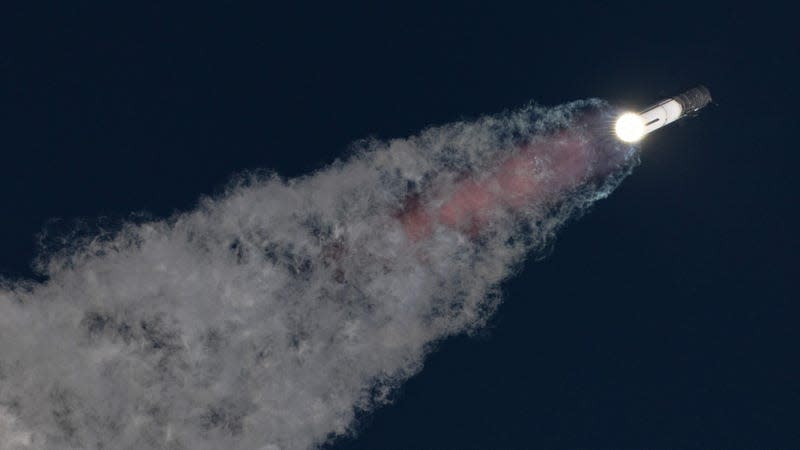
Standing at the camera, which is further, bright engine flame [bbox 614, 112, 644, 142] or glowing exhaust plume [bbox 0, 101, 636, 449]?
bright engine flame [bbox 614, 112, 644, 142]

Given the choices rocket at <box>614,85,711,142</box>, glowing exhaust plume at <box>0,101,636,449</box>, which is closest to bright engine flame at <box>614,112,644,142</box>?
rocket at <box>614,85,711,142</box>

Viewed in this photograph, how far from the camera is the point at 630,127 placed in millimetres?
91500

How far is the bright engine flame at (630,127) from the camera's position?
91.0 m

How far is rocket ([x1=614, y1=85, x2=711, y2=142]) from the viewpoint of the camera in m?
90.9

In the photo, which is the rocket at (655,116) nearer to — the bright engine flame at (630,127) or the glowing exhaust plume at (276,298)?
the bright engine flame at (630,127)

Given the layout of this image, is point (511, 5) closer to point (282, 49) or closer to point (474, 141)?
point (474, 141)

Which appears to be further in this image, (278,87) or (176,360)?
(278,87)

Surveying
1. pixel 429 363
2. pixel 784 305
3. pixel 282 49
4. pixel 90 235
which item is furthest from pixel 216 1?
pixel 784 305

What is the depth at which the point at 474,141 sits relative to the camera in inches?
3629

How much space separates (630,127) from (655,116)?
128 inches

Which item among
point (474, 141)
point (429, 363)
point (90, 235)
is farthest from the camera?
point (474, 141)

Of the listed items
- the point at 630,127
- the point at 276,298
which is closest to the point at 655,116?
the point at 630,127

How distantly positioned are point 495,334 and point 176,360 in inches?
1474

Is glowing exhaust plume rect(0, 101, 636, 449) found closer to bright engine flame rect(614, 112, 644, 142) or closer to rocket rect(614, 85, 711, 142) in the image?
bright engine flame rect(614, 112, 644, 142)
